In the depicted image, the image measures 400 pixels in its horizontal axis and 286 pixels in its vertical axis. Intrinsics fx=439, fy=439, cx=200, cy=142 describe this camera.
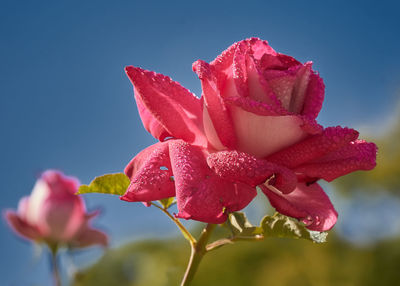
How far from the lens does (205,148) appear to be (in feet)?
2.16

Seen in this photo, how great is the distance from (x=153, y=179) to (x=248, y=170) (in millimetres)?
127

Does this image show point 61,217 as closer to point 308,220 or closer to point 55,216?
point 55,216

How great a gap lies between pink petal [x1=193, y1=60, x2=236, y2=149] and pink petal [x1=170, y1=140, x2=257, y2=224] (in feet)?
0.15

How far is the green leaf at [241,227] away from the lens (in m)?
0.64

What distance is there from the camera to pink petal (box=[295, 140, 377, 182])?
0.61 m

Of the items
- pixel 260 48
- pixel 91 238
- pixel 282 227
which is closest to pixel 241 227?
→ pixel 282 227

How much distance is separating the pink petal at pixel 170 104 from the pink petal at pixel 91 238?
97cm

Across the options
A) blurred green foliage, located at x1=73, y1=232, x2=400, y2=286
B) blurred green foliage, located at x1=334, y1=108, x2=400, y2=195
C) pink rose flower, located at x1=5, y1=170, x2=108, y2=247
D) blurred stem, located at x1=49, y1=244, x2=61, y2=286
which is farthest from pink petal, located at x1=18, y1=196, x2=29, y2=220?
blurred green foliage, located at x1=334, y1=108, x2=400, y2=195

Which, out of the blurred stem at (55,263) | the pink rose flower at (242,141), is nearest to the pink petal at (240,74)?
the pink rose flower at (242,141)

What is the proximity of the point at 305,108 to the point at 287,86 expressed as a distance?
43mm

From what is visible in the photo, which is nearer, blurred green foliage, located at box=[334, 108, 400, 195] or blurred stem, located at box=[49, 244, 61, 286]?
blurred stem, located at box=[49, 244, 61, 286]

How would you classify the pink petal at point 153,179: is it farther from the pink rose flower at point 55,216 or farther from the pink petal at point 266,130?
the pink rose flower at point 55,216

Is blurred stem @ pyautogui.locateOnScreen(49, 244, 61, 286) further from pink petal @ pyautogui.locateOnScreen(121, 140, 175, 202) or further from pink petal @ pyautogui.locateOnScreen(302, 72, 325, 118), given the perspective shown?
pink petal @ pyautogui.locateOnScreen(302, 72, 325, 118)

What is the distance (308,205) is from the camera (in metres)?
0.66
